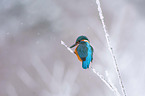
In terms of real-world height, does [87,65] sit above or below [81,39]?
below

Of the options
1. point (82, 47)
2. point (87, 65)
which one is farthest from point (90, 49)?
point (87, 65)

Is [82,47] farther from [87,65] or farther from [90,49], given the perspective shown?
[87,65]

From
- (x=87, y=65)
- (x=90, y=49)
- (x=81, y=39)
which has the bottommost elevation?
(x=87, y=65)

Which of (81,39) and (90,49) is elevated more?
(81,39)

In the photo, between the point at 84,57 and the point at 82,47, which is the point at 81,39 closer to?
the point at 82,47

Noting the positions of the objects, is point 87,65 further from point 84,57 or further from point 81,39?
point 81,39

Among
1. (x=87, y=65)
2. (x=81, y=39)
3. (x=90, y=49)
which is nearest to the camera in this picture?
(x=87, y=65)

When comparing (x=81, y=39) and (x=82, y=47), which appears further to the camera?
(x=81, y=39)

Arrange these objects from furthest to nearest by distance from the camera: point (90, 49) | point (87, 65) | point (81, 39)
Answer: point (81, 39) → point (90, 49) → point (87, 65)

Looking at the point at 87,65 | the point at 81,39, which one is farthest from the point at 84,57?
the point at 81,39
